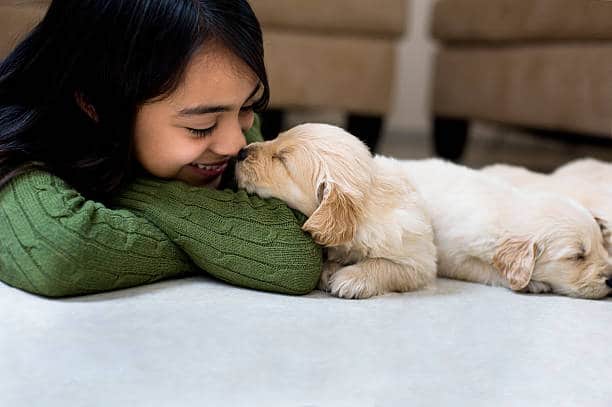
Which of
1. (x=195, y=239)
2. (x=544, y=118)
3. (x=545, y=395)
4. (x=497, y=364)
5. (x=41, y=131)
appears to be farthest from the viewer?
(x=544, y=118)

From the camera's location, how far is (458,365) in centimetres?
138

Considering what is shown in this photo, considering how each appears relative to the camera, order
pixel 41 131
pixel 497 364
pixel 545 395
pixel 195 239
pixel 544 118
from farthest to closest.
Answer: pixel 544 118 < pixel 41 131 < pixel 195 239 < pixel 497 364 < pixel 545 395

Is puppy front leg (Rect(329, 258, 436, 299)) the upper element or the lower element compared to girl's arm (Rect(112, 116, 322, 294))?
lower

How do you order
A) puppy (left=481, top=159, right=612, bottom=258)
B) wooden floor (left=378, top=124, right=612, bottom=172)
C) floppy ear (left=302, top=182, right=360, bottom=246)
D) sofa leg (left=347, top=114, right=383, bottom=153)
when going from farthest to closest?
wooden floor (left=378, top=124, right=612, bottom=172), sofa leg (left=347, top=114, right=383, bottom=153), puppy (left=481, top=159, right=612, bottom=258), floppy ear (left=302, top=182, right=360, bottom=246)

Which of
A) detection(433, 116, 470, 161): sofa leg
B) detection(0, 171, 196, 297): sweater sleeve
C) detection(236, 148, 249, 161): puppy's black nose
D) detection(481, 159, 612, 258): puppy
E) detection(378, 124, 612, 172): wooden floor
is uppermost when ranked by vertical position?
detection(236, 148, 249, 161): puppy's black nose

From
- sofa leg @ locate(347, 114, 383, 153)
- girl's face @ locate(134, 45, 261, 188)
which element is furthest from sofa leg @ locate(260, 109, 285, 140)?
girl's face @ locate(134, 45, 261, 188)

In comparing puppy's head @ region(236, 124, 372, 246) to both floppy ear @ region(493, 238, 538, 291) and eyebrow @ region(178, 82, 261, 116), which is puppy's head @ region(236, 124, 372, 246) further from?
floppy ear @ region(493, 238, 538, 291)

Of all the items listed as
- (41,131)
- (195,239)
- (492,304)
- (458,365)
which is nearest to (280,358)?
(458,365)

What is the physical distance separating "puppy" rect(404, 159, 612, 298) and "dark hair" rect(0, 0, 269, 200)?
610 mm

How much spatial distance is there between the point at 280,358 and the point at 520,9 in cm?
302

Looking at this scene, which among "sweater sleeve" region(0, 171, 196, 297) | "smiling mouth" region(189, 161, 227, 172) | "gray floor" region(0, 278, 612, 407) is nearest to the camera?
"gray floor" region(0, 278, 612, 407)

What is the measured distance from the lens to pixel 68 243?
1521mm

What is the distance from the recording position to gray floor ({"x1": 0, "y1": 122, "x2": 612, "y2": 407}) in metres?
1.25

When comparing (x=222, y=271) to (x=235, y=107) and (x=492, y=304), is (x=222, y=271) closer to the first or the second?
(x=235, y=107)
